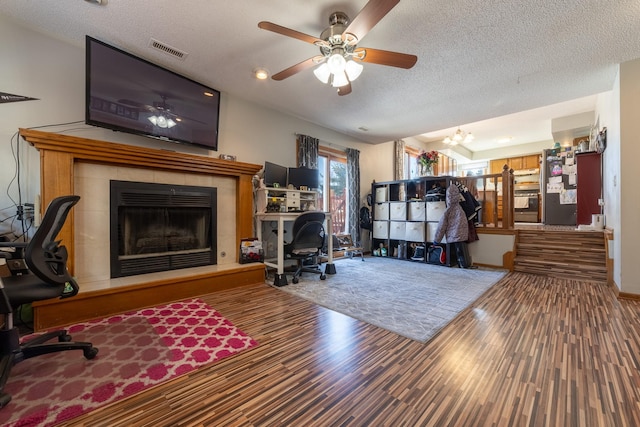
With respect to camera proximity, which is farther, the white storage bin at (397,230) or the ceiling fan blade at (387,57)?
the white storage bin at (397,230)

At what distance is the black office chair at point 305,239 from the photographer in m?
3.38

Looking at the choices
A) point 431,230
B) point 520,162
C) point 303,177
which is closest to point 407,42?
point 303,177

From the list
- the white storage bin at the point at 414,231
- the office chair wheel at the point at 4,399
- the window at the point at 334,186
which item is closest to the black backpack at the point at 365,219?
the window at the point at 334,186

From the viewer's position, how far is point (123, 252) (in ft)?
9.19

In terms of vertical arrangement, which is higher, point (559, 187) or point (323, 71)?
point (323, 71)

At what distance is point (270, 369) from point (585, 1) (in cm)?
349

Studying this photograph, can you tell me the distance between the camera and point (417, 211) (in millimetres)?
4832

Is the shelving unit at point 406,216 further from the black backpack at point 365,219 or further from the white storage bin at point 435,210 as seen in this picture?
the black backpack at point 365,219

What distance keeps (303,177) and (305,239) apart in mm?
1157

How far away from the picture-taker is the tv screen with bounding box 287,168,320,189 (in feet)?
13.3

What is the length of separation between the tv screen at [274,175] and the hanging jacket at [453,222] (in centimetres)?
275

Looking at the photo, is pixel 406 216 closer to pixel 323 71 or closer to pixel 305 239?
pixel 305 239

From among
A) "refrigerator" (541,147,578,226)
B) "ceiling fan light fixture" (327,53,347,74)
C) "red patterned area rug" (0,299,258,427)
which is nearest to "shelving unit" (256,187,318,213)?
"red patterned area rug" (0,299,258,427)

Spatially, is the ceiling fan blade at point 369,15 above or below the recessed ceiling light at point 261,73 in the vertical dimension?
below
